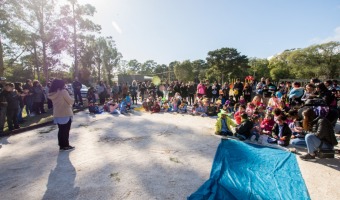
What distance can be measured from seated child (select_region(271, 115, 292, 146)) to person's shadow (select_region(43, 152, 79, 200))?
5093 mm

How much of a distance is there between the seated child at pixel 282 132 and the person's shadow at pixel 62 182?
5.09 m

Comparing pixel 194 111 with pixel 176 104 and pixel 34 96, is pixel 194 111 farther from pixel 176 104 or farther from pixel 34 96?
pixel 34 96

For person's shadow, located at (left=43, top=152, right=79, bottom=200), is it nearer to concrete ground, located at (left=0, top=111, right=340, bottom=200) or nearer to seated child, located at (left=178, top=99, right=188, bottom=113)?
concrete ground, located at (left=0, top=111, right=340, bottom=200)

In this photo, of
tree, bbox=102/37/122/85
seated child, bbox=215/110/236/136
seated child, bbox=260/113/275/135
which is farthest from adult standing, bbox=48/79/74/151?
tree, bbox=102/37/122/85

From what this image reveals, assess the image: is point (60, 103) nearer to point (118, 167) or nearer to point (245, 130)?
point (118, 167)

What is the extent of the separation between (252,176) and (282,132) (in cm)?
282

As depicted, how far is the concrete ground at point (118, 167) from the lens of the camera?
3.65 metres

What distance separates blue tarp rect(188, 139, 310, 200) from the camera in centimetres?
324

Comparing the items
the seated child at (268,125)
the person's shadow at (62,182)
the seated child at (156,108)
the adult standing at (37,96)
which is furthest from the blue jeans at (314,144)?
the adult standing at (37,96)

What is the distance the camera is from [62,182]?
158 inches

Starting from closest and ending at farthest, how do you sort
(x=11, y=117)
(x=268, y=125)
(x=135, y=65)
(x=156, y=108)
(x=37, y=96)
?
(x=268, y=125) → (x=11, y=117) → (x=37, y=96) → (x=156, y=108) → (x=135, y=65)

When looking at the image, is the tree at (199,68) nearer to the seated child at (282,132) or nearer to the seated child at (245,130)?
the seated child at (245,130)

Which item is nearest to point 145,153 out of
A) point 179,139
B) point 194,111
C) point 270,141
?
point 179,139

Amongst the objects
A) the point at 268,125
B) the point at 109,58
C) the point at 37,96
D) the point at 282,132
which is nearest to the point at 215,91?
the point at 268,125
